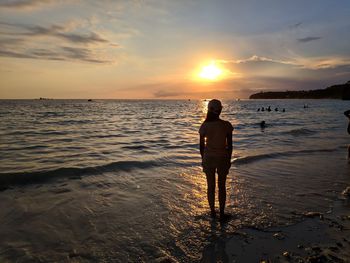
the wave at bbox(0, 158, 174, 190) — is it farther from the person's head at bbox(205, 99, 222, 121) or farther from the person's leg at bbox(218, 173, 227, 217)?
the person's head at bbox(205, 99, 222, 121)

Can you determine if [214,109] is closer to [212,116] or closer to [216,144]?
[212,116]

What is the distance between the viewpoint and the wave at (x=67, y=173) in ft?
31.9

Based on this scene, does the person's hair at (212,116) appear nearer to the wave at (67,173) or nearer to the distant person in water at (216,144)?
the distant person in water at (216,144)

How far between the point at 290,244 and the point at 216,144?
7.30 feet

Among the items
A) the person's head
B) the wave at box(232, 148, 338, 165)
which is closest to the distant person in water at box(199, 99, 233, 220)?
the person's head

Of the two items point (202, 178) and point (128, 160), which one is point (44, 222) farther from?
point (128, 160)

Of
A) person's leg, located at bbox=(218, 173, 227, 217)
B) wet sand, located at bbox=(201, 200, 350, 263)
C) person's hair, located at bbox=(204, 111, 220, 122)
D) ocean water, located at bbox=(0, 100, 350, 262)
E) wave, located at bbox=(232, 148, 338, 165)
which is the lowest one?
wave, located at bbox=(232, 148, 338, 165)

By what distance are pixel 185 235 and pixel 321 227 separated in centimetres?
264

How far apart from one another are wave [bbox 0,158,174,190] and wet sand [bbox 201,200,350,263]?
665cm

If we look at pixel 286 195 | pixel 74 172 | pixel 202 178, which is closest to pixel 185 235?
pixel 286 195

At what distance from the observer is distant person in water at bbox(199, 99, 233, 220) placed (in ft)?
19.8

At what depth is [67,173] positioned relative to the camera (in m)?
10.7

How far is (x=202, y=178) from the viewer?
10.2m

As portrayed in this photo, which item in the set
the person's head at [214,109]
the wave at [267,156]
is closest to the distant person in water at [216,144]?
the person's head at [214,109]
